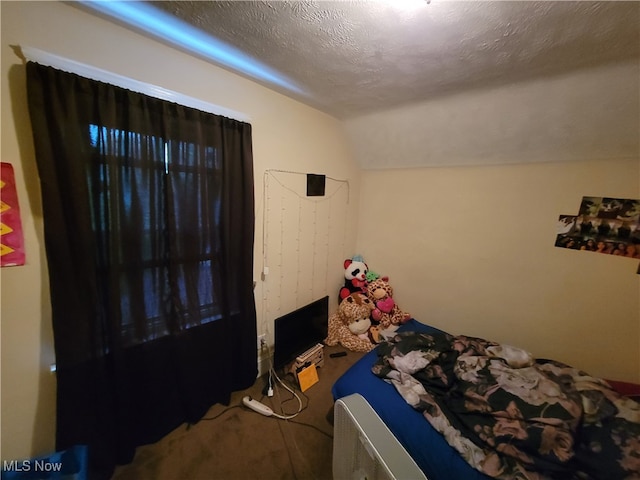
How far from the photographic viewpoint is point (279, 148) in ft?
6.07

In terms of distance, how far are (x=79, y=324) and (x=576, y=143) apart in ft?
10.2

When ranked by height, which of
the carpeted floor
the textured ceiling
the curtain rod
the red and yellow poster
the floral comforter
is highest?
the textured ceiling

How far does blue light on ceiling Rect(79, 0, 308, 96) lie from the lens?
1.01 metres

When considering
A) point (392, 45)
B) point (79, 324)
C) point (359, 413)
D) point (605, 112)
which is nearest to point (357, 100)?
point (392, 45)

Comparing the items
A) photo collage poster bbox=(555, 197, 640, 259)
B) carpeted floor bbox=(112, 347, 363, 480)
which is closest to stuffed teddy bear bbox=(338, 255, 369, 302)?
carpeted floor bbox=(112, 347, 363, 480)

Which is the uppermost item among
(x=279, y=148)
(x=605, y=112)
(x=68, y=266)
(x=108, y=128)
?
(x=605, y=112)

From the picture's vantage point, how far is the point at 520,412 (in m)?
1.20

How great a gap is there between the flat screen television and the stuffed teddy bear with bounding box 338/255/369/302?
1.56ft

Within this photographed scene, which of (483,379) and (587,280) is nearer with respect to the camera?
(483,379)

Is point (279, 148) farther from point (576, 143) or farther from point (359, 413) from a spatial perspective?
point (576, 143)

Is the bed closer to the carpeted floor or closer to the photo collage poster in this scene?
the carpeted floor

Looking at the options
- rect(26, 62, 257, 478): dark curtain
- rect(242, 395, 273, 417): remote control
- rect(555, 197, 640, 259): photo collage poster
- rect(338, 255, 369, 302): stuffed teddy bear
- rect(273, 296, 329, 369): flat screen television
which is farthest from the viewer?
rect(338, 255, 369, 302): stuffed teddy bear

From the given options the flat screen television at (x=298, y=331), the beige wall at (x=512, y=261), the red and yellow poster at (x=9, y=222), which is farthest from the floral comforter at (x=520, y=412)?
the red and yellow poster at (x=9, y=222)

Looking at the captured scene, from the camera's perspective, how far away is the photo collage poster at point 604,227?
1.48 meters
